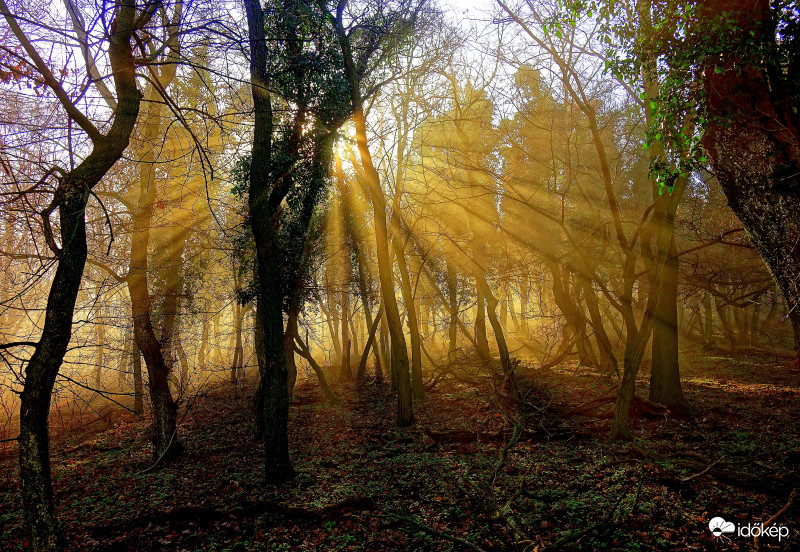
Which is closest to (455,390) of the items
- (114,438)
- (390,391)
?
(390,391)

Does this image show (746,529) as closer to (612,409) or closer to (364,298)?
(612,409)

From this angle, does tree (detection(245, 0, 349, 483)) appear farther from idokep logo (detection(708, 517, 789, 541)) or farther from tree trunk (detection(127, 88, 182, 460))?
idokep logo (detection(708, 517, 789, 541))

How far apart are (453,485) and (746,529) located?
3491 mm

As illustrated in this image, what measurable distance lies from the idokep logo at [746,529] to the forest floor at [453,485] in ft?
0.14

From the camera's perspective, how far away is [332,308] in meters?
21.5

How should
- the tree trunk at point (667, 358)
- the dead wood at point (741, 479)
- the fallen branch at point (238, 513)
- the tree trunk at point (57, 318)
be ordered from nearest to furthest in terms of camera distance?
the tree trunk at point (57, 318) → the dead wood at point (741, 479) → the fallen branch at point (238, 513) → the tree trunk at point (667, 358)

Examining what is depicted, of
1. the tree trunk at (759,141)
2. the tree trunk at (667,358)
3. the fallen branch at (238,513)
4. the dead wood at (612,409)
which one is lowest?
the fallen branch at (238,513)

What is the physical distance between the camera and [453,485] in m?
6.16

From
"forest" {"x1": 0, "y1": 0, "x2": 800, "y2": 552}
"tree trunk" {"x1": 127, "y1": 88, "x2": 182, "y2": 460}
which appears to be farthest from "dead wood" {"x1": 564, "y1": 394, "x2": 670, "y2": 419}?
"tree trunk" {"x1": 127, "y1": 88, "x2": 182, "y2": 460}

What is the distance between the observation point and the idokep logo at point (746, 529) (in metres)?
3.84

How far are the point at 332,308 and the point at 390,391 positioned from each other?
7.87 m

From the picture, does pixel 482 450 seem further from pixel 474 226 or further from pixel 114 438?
pixel 474 226

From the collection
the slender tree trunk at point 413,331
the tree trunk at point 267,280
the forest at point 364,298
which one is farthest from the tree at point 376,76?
the tree trunk at point 267,280

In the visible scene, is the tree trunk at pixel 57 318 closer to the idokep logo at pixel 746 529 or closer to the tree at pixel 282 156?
the tree at pixel 282 156
